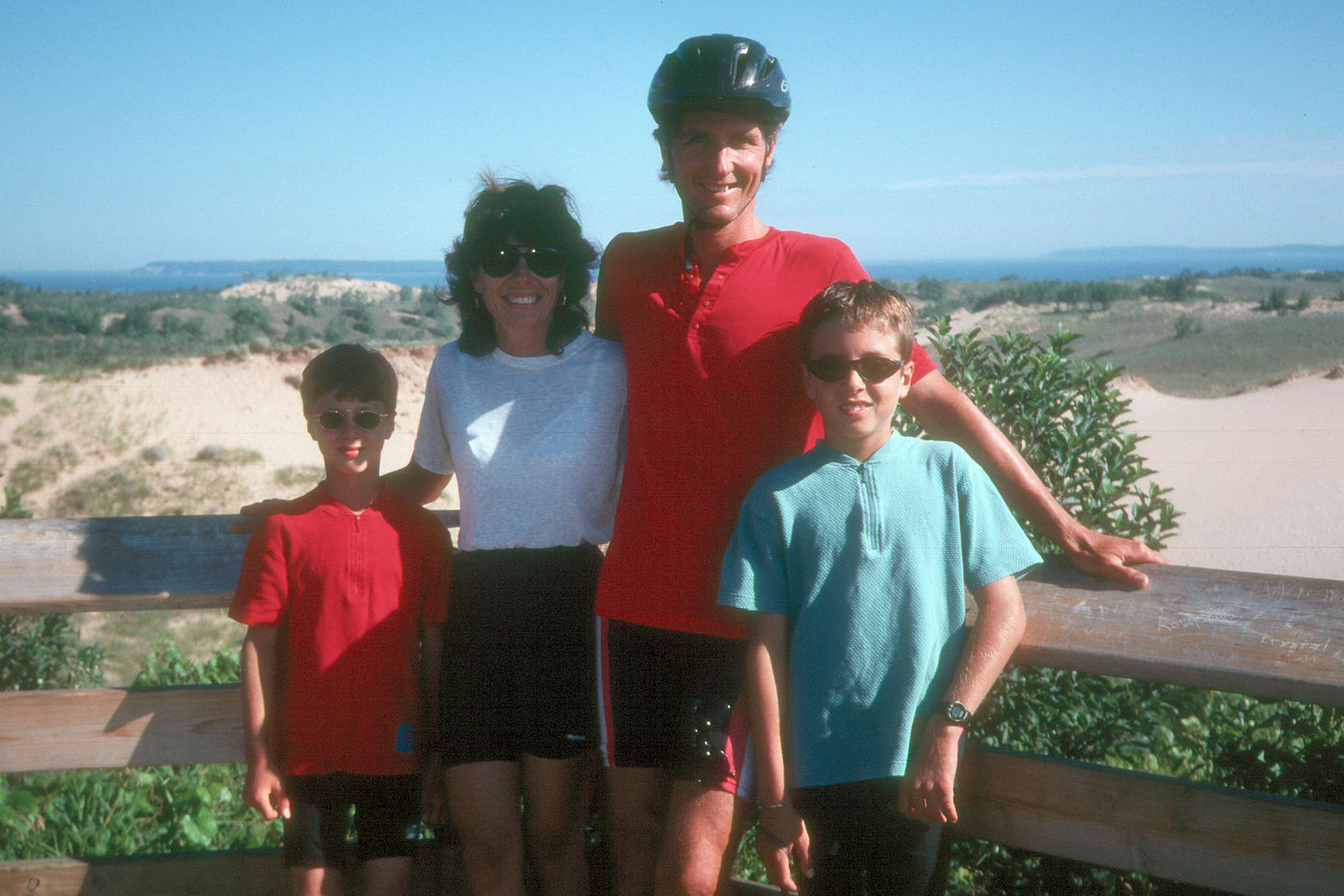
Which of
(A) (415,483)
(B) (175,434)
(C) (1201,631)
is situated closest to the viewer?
(C) (1201,631)

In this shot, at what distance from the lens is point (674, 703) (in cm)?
216

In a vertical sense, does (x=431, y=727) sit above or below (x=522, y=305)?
below

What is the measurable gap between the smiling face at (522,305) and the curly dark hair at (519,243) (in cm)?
4

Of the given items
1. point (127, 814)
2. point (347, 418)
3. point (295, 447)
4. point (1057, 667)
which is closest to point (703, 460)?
point (1057, 667)

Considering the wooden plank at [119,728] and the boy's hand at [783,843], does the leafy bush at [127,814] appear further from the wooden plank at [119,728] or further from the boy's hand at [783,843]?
the boy's hand at [783,843]

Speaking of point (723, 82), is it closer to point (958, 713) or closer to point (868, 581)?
point (868, 581)

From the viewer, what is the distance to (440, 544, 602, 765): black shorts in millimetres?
2293

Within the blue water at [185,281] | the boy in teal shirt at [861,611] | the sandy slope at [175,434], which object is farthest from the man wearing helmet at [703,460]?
the blue water at [185,281]

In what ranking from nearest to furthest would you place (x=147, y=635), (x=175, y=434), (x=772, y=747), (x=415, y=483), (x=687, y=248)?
1. (x=772, y=747)
2. (x=687, y=248)
3. (x=415, y=483)
4. (x=147, y=635)
5. (x=175, y=434)

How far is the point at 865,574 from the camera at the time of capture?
6.48 ft

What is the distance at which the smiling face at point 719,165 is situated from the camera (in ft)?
7.38

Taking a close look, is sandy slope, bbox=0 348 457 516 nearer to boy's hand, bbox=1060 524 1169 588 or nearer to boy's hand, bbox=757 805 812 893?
boy's hand, bbox=757 805 812 893

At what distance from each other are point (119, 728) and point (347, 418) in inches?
37.2

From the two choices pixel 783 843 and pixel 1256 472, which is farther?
pixel 1256 472
